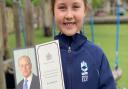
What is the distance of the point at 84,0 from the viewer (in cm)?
183

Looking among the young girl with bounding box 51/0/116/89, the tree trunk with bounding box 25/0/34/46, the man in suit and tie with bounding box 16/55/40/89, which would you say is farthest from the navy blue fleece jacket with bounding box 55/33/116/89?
the tree trunk with bounding box 25/0/34/46

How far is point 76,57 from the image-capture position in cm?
176

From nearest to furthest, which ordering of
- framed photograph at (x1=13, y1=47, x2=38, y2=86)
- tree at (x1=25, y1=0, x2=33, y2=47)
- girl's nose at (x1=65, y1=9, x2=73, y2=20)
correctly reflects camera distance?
framed photograph at (x1=13, y1=47, x2=38, y2=86) → girl's nose at (x1=65, y1=9, x2=73, y2=20) → tree at (x1=25, y1=0, x2=33, y2=47)

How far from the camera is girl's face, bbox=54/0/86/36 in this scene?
1.74 m

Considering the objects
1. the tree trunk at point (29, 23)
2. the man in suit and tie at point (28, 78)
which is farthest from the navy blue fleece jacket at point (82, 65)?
the tree trunk at point (29, 23)

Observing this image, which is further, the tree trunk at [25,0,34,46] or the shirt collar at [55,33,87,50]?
the tree trunk at [25,0,34,46]

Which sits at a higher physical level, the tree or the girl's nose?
the girl's nose

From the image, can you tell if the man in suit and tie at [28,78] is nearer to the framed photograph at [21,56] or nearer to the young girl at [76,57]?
the framed photograph at [21,56]

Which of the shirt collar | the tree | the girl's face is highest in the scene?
the girl's face

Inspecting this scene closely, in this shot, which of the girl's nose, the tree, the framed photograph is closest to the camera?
the framed photograph

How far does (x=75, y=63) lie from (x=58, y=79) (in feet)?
0.42

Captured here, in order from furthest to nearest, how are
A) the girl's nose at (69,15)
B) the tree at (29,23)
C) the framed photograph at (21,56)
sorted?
the tree at (29,23) → the girl's nose at (69,15) → the framed photograph at (21,56)

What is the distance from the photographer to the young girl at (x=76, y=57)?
5.71 ft

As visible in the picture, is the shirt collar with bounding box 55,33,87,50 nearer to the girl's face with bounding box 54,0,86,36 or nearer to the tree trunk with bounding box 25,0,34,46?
the girl's face with bounding box 54,0,86,36
